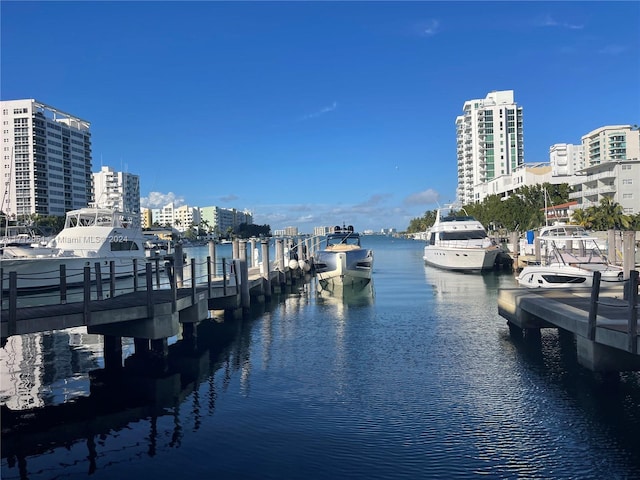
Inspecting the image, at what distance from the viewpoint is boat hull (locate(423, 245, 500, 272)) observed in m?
50.7

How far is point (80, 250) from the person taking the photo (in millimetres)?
45250

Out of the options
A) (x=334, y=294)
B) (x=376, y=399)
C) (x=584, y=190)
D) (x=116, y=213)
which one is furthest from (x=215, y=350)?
(x=584, y=190)

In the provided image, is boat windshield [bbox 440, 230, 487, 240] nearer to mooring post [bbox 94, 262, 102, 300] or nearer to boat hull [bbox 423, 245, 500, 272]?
boat hull [bbox 423, 245, 500, 272]

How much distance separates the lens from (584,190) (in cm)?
9800

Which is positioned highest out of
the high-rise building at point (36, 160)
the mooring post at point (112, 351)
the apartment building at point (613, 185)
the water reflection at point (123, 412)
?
the high-rise building at point (36, 160)

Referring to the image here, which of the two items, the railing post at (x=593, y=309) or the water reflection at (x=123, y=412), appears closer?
the water reflection at (x=123, y=412)

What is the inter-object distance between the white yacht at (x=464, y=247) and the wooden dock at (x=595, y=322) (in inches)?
1241

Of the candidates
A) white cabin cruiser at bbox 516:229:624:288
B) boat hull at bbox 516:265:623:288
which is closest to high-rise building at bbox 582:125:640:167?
white cabin cruiser at bbox 516:229:624:288

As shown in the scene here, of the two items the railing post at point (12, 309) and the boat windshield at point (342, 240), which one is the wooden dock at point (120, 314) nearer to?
the railing post at point (12, 309)

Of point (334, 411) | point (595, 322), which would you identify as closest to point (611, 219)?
point (595, 322)

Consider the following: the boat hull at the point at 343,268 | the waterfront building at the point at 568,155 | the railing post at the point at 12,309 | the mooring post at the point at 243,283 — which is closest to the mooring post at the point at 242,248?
the mooring post at the point at 243,283

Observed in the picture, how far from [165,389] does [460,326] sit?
1384 cm

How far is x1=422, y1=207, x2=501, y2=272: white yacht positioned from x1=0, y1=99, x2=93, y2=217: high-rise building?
4922 inches

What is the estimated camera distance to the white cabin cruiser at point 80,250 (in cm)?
3950
